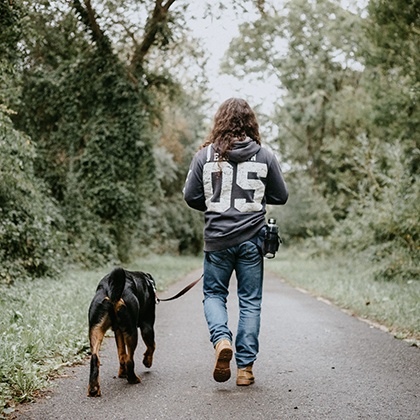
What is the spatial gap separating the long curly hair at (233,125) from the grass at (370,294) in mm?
3481

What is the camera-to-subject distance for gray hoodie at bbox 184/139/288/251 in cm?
475

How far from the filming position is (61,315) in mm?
6996

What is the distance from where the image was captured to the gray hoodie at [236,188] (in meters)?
4.75

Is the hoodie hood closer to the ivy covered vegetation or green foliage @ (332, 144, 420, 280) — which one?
the ivy covered vegetation

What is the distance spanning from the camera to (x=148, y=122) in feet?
64.7

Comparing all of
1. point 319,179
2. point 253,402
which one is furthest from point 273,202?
point 319,179

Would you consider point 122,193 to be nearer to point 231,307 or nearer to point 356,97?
point 231,307

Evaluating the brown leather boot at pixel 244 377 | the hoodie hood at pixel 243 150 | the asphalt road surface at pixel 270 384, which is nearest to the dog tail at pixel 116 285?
the asphalt road surface at pixel 270 384

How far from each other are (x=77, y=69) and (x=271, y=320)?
1285 centimetres

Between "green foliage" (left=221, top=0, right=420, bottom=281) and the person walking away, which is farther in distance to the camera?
"green foliage" (left=221, top=0, right=420, bottom=281)

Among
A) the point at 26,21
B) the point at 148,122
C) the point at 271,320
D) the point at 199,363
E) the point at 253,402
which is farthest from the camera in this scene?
the point at 148,122

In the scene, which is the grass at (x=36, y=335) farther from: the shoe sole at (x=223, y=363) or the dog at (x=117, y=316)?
the shoe sole at (x=223, y=363)

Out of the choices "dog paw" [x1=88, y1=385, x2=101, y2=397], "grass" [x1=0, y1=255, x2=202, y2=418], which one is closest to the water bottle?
"dog paw" [x1=88, y1=385, x2=101, y2=397]

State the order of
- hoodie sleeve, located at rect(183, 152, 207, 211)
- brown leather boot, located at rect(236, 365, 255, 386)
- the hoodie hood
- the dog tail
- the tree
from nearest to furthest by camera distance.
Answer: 1. the dog tail
2. brown leather boot, located at rect(236, 365, 255, 386)
3. the hoodie hood
4. hoodie sleeve, located at rect(183, 152, 207, 211)
5. the tree
